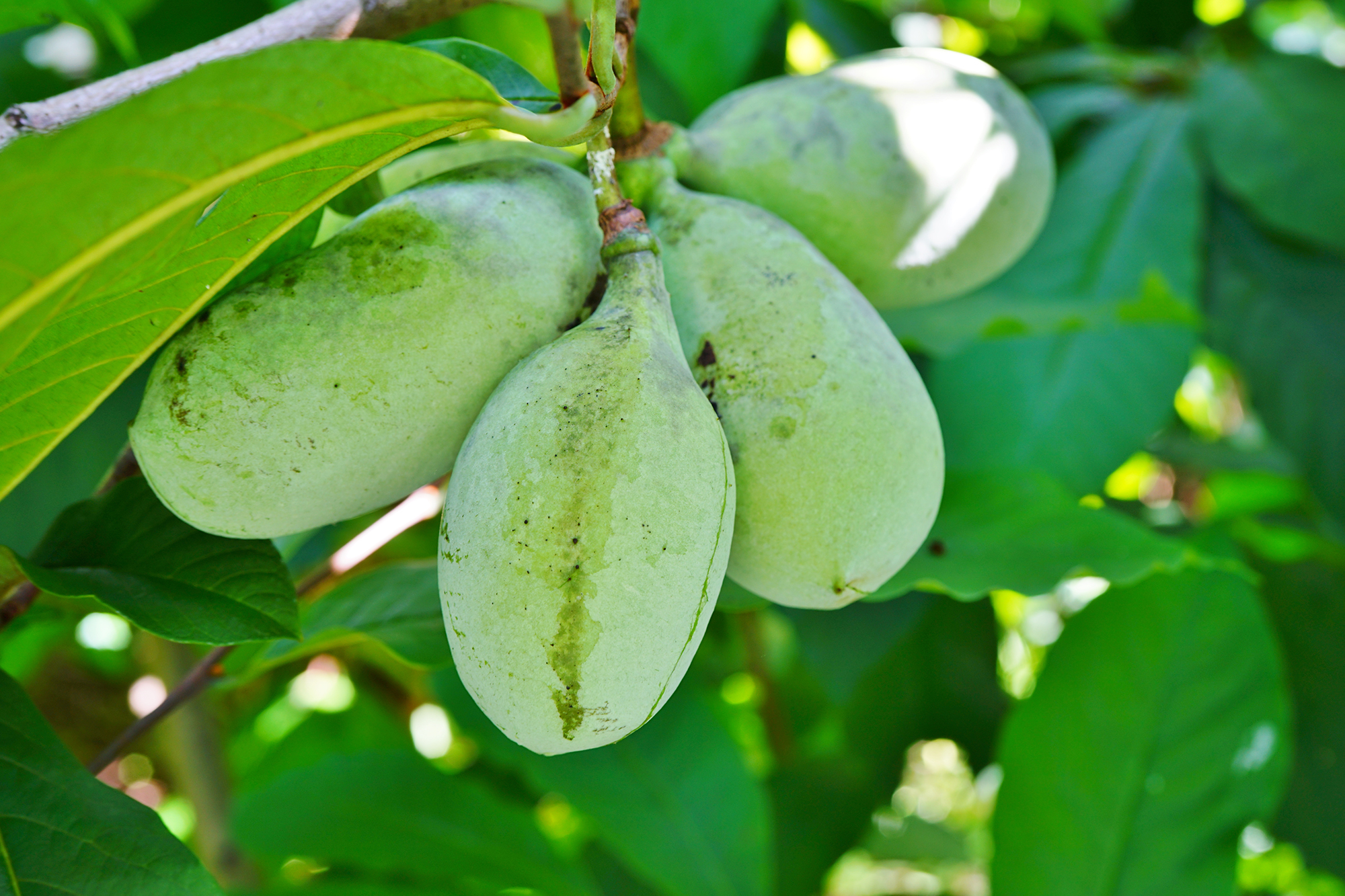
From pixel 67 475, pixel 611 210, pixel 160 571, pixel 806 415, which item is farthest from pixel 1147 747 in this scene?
pixel 67 475

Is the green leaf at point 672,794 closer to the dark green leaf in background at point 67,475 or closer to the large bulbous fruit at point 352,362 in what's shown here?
the dark green leaf in background at point 67,475

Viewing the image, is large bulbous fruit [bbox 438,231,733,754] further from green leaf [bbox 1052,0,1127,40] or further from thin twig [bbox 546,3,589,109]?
green leaf [bbox 1052,0,1127,40]

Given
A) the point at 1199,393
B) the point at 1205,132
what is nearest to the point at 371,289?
the point at 1205,132

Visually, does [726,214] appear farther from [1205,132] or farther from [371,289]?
[1205,132]

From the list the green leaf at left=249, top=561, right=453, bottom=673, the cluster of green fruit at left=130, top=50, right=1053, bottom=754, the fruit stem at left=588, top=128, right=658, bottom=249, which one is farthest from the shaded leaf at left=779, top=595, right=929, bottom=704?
the fruit stem at left=588, top=128, right=658, bottom=249

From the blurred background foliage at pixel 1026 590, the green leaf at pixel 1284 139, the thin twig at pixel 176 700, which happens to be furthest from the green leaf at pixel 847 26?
the thin twig at pixel 176 700
